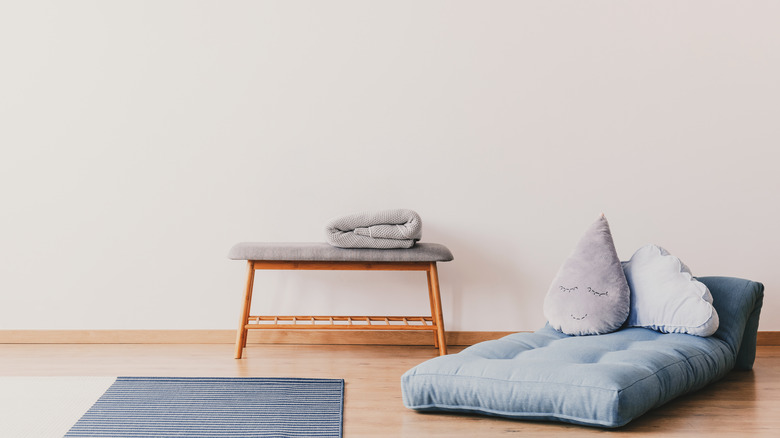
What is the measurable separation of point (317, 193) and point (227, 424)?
1.34 meters

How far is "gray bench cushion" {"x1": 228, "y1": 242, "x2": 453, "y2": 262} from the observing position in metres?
2.70

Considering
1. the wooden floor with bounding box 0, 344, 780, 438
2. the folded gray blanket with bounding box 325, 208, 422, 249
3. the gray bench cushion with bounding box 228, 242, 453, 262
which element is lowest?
the wooden floor with bounding box 0, 344, 780, 438

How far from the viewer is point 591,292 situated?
254cm

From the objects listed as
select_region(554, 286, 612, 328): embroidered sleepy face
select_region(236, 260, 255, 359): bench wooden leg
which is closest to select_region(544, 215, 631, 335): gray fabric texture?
select_region(554, 286, 612, 328): embroidered sleepy face

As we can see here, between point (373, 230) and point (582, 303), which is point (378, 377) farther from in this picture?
point (582, 303)

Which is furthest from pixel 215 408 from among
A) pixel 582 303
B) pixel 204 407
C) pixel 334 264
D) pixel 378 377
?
pixel 582 303

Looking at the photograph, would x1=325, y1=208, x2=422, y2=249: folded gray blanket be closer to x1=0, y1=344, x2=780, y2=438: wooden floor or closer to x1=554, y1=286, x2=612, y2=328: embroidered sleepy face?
x1=0, y1=344, x2=780, y2=438: wooden floor

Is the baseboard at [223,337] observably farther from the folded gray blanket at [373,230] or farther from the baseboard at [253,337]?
the folded gray blanket at [373,230]

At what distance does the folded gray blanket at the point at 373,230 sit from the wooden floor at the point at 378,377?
0.47 meters

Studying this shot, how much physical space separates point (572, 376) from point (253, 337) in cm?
161

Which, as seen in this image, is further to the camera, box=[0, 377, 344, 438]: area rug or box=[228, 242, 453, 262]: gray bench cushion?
box=[228, 242, 453, 262]: gray bench cushion

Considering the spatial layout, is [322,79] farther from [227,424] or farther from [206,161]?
[227,424]

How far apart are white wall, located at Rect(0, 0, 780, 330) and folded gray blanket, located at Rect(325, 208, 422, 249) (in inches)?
14.2

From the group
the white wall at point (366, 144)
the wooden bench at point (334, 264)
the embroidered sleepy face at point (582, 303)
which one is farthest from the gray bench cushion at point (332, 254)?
the embroidered sleepy face at point (582, 303)
